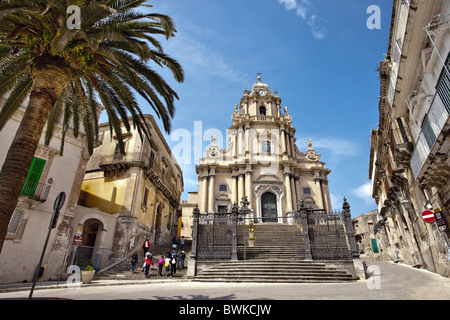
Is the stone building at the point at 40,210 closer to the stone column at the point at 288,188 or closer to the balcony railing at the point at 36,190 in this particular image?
the balcony railing at the point at 36,190

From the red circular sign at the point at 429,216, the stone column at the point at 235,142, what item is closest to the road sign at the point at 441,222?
the red circular sign at the point at 429,216

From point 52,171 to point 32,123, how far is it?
9744 millimetres

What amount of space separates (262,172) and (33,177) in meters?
19.3

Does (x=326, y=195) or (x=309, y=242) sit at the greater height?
(x=326, y=195)

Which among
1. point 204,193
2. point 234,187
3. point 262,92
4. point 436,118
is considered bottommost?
point 436,118

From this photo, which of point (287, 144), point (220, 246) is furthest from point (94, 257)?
point (287, 144)

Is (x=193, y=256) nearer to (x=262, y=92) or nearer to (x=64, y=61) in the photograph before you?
(x=64, y=61)

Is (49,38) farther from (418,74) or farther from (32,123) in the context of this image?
(418,74)

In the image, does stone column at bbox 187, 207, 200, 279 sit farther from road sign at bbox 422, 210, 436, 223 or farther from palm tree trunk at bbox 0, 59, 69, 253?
road sign at bbox 422, 210, 436, 223

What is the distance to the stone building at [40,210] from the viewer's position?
11703 mm

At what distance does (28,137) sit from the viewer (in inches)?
221

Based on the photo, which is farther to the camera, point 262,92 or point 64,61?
point 262,92

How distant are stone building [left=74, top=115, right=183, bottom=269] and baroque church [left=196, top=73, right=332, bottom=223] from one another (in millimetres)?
4843
